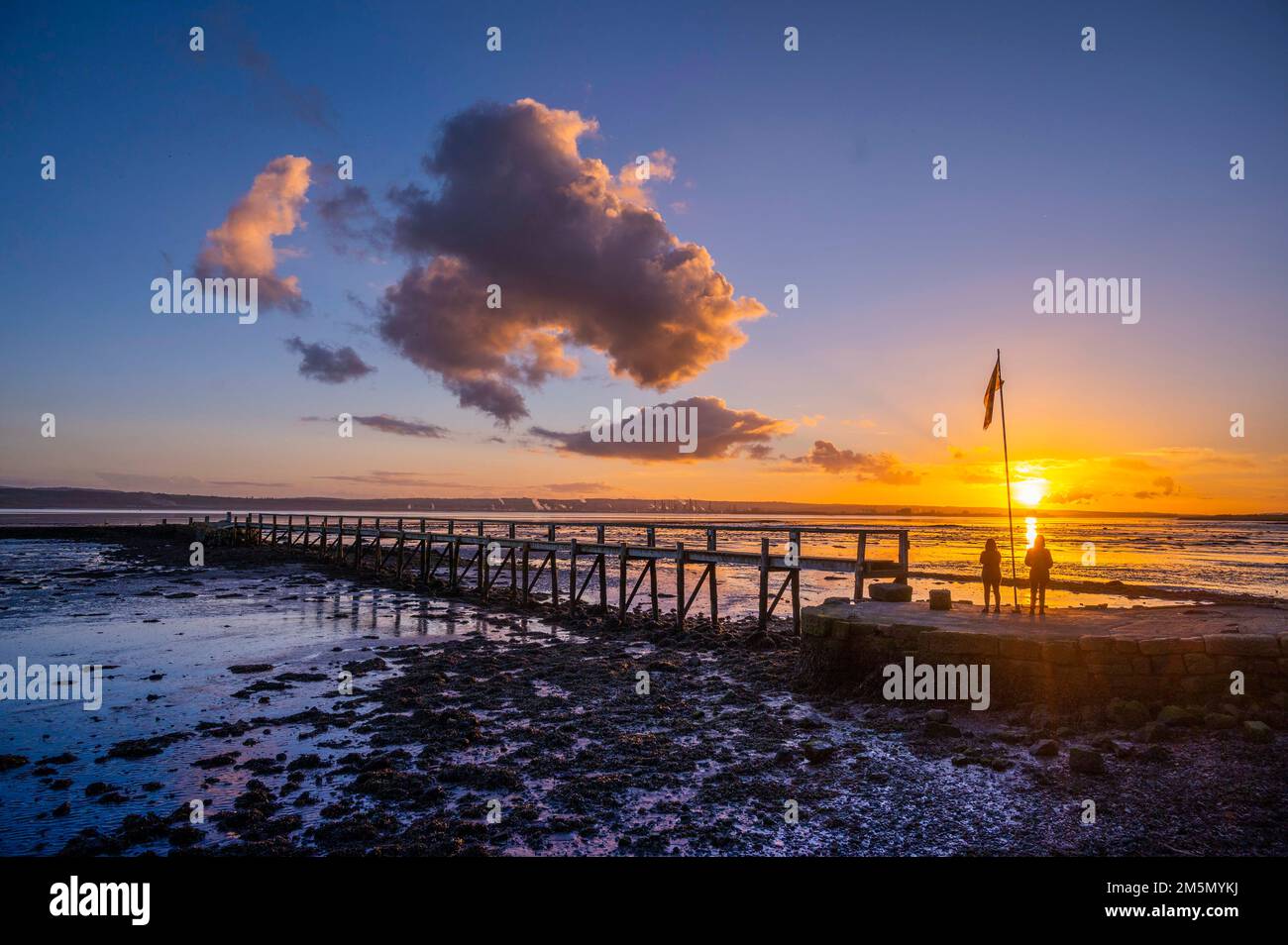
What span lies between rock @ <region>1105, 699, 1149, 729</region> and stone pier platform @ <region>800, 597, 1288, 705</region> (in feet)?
1.19

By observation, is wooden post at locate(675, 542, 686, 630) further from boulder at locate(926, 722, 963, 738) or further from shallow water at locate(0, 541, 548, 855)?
boulder at locate(926, 722, 963, 738)

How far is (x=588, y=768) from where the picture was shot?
8172 mm

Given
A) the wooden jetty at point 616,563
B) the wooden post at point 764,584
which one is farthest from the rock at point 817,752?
the wooden post at point 764,584

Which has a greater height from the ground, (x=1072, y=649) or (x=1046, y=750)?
(x=1072, y=649)

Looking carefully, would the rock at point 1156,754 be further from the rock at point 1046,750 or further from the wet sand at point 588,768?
the rock at point 1046,750

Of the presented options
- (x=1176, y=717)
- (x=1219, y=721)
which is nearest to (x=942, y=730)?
(x=1176, y=717)

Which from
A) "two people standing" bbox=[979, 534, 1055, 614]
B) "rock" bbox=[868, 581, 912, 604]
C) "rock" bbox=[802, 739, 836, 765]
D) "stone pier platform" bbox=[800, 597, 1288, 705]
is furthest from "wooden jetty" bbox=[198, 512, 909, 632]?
"rock" bbox=[802, 739, 836, 765]

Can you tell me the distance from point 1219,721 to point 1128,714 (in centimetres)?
90

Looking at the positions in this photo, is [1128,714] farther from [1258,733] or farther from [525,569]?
[525,569]

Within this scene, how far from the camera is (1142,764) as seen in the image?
737 cm

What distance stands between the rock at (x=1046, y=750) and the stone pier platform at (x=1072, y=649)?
150cm

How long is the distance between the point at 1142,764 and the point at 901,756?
2.54 metres

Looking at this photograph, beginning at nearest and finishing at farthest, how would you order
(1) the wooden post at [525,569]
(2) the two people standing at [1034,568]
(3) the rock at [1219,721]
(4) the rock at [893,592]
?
1. (3) the rock at [1219,721]
2. (2) the two people standing at [1034,568]
3. (4) the rock at [893,592]
4. (1) the wooden post at [525,569]

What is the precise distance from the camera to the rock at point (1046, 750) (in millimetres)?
7871
